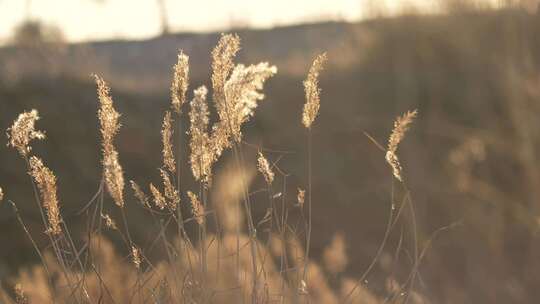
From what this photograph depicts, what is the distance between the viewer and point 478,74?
7984mm

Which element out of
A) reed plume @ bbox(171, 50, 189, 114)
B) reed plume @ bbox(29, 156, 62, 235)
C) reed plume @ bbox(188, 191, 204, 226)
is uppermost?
reed plume @ bbox(171, 50, 189, 114)

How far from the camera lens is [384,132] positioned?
10555 millimetres

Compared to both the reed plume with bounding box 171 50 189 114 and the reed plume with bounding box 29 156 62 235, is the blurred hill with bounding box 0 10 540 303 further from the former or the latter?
the reed plume with bounding box 29 156 62 235

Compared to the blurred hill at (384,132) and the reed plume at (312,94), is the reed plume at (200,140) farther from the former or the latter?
Answer: the blurred hill at (384,132)

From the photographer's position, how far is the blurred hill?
5137mm

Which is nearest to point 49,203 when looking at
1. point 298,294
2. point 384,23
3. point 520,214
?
point 298,294

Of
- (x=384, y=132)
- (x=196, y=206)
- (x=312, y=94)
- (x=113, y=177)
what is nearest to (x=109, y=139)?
(x=113, y=177)

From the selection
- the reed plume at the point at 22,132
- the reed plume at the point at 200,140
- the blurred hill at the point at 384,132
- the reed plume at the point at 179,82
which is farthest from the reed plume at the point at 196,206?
the blurred hill at the point at 384,132

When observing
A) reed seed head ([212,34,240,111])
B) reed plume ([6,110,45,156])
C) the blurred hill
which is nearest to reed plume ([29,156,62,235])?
reed plume ([6,110,45,156])

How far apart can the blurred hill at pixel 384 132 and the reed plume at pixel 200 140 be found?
2125 millimetres

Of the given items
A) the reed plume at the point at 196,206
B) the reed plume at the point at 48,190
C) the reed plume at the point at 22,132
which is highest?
the reed plume at the point at 22,132

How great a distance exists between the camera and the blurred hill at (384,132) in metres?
5.14

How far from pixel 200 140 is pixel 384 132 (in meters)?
8.86

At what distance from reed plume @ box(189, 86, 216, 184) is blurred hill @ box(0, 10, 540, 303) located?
83.6 inches
